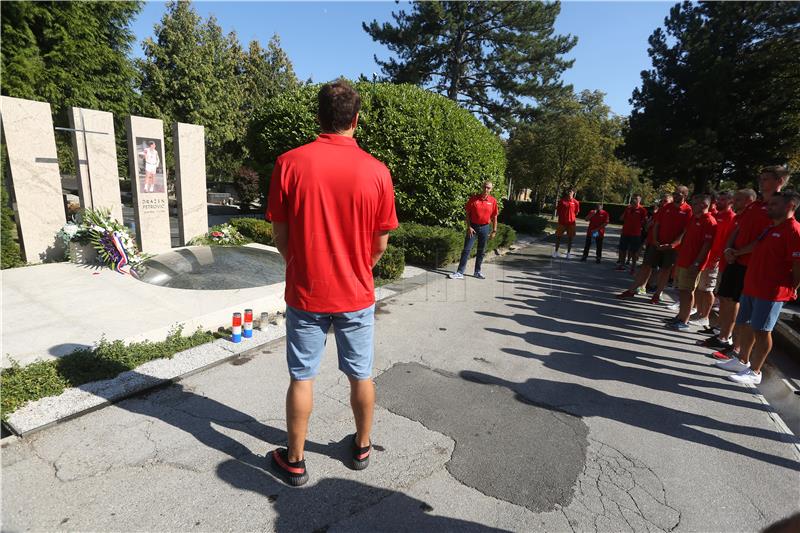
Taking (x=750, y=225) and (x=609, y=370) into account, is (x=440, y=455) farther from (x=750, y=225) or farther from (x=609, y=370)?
(x=750, y=225)

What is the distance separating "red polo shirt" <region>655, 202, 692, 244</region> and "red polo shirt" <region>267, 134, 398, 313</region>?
662 centimetres

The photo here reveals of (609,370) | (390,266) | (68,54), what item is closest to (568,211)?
(390,266)

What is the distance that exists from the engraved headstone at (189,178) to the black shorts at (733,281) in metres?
10.0

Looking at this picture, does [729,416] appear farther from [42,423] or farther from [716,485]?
[42,423]

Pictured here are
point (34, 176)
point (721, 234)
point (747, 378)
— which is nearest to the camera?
point (747, 378)

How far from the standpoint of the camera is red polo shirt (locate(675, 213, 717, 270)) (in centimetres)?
564

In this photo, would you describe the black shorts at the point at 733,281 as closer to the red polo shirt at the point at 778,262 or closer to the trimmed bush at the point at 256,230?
the red polo shirt at the point at 778,262

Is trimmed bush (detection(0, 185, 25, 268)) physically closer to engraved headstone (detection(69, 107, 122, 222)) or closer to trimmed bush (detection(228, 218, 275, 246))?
engraved headstone (detection(69, 107, 122, 222))

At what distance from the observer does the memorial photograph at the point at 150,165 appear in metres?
8.11

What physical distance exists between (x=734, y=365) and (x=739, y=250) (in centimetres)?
133

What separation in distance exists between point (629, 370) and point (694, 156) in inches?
787

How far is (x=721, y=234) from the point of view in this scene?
239 inches

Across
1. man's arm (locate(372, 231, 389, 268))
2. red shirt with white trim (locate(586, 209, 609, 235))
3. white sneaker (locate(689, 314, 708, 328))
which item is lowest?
white sneaker (locate(689, 314, 708, 328))

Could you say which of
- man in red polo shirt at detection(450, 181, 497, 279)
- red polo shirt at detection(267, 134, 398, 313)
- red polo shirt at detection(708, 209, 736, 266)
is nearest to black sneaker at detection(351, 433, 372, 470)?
red polo shirt at detection(267, 134, 398, 313)
